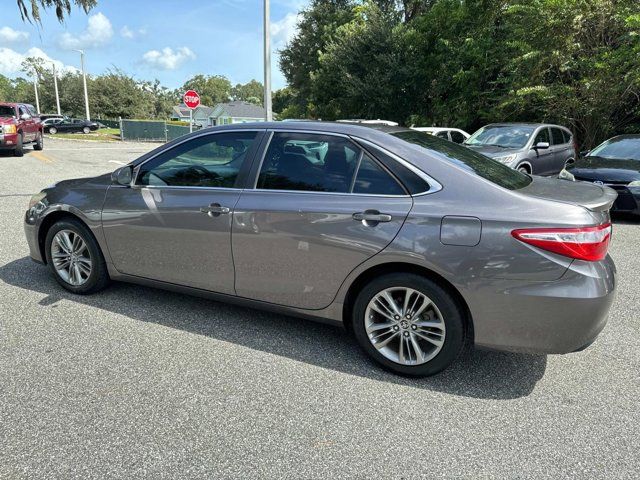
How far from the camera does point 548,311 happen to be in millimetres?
2615

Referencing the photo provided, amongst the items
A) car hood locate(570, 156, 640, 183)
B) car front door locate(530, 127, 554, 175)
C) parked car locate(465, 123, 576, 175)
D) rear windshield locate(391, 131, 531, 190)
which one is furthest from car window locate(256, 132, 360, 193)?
car front door locate(530, 127, 554, 175)

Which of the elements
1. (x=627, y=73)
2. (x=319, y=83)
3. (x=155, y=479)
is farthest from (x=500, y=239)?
(x=319, y=83)

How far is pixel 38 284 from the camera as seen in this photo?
4.55 m

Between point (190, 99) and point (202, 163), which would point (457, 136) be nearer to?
point (190, 99)

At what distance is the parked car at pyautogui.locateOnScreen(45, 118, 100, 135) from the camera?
39.1 meters

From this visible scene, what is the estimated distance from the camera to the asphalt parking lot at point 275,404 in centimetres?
228

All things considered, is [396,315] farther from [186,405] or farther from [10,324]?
[10,324]

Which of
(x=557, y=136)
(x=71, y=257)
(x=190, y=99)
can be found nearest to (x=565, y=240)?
(x=71, y=257)

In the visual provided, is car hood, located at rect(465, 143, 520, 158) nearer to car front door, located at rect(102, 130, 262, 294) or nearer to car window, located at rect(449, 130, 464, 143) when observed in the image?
car window, located at rect(449, 130, 464, 143)

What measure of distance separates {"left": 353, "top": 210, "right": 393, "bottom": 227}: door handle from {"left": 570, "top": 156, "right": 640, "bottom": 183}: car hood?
6.59 metres

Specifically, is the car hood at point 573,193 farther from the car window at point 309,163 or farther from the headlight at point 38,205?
the headlight at point 38,205

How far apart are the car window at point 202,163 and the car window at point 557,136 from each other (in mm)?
9799

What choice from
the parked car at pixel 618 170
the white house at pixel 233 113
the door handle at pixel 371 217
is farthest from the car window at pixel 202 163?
the white house at pixel 233 113

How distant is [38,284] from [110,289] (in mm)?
751
